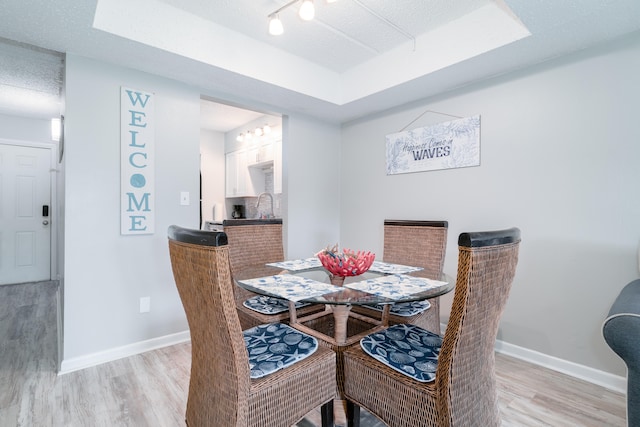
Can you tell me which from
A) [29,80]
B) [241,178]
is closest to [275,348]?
[29,80]

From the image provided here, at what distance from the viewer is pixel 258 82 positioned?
260cm

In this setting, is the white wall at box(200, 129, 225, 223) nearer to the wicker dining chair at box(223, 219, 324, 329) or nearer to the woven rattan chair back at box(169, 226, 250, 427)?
the wicker dining chair at box(223, 219, 324, 329)

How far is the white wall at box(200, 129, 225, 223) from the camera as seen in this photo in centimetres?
517

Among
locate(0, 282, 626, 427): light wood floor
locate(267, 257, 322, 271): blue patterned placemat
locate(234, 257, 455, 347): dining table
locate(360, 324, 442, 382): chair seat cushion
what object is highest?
locate(267, 257, 322, 271): blue patterned placemat

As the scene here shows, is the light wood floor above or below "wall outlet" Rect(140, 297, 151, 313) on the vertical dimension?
below

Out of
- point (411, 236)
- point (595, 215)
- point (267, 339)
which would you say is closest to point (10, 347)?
point (267, 339)

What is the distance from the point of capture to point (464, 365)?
1.06 m

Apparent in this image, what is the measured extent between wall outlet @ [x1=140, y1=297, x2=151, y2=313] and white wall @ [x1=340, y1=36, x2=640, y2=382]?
8.11 ft

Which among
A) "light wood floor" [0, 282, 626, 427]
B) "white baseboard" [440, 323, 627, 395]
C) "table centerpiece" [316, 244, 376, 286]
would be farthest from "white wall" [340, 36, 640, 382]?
"table centerpiece" [316, 244, 376, 286]

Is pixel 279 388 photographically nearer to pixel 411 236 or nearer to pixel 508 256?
pixel 508 256

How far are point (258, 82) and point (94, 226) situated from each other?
1.63m

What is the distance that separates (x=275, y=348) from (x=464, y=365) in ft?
2.33

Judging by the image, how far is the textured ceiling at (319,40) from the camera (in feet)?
5.82

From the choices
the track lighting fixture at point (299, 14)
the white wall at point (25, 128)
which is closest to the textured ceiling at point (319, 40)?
the track lighting fixture at point (299, 14)
